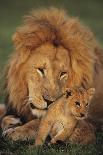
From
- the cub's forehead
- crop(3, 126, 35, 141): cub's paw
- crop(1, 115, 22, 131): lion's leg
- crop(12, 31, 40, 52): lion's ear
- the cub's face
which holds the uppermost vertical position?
crop(12, 31, 40, 52): lion's ear

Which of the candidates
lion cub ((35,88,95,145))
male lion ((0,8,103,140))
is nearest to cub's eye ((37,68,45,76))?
male lion ((0,8,103,140))

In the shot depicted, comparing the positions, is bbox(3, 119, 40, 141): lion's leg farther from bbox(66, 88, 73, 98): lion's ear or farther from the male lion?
bbox(66, 88, 73, 98): lion's ear

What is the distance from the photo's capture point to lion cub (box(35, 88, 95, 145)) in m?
5.19

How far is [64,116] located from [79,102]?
25 centimetres

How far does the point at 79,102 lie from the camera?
5156 millimetres

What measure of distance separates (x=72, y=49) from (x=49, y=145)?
102cm

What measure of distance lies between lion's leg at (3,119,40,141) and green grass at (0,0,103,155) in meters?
0.10

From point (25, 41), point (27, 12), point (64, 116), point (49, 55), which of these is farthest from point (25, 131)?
point (27, 12)

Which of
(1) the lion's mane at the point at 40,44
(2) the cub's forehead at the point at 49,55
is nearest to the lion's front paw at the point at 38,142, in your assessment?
(1) the lion's mane at the point at 40,44

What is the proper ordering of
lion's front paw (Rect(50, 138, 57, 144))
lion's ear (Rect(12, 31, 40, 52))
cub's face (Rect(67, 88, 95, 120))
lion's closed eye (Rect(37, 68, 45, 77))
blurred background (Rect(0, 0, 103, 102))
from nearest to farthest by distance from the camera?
cub's face (Rect(67, 88, 95, 120)) → lion's front paw (Rect(50, 138, 57, 144)) → lion's closed eye (Rect(37, 68, 45, 77)) → lion's ear (Rect(12, 31, 40, 52)) → blurred background (Rect(0, 0, 103, 102))

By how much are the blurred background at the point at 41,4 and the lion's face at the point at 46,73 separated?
1091 centimetres

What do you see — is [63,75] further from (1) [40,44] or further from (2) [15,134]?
(2) [15,134]

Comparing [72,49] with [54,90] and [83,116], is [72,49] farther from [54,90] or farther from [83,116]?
[83,116]

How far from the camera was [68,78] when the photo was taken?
5.86m
